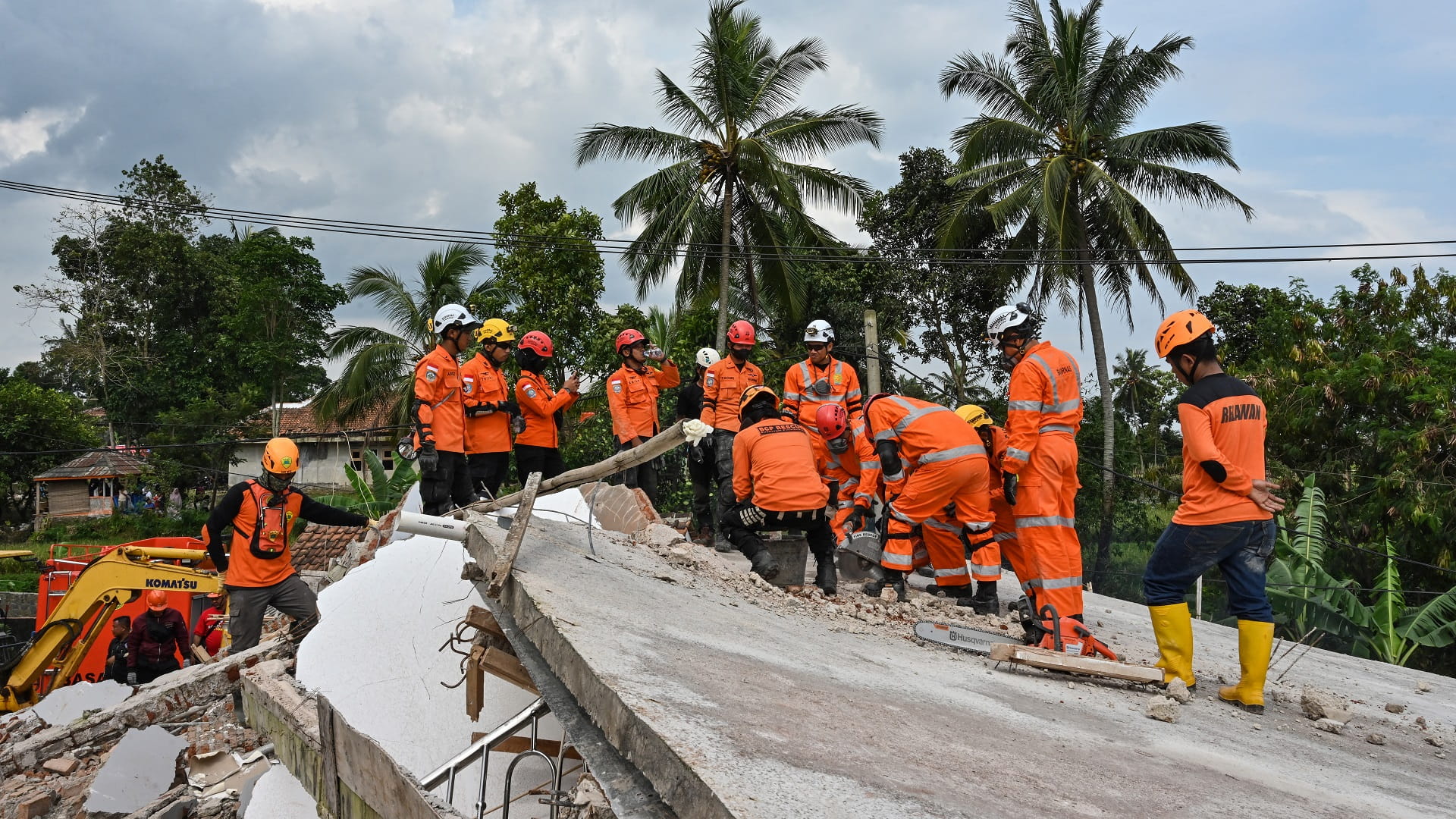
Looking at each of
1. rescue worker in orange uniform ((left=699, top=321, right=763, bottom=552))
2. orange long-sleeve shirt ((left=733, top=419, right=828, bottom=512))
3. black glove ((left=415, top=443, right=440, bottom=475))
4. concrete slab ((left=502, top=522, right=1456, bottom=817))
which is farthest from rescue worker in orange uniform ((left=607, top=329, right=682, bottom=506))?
concrete slab ((left=502, top=522, right=1456, bottom=817))

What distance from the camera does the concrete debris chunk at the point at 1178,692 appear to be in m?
4.16

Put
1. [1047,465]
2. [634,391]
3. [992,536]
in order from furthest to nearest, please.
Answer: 1. [634,391]
2. [992,536]
3. [1047,465]

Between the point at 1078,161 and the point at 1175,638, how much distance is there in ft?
61.9

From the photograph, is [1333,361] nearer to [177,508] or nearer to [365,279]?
[365,279]

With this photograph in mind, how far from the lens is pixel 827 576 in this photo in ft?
22.9

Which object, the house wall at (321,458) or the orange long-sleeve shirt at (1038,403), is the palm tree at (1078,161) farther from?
the house wall at (321,458)

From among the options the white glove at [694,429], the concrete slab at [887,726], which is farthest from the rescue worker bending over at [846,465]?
the white glove at [694,429]

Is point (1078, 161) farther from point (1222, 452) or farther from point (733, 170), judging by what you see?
point (1222, 452)

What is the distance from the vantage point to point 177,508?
107ft

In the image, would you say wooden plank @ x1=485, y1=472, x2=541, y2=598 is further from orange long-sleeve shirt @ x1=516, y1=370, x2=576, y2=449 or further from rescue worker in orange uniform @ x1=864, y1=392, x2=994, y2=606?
orange long-sleeve shirt @ x1=516, y1=370, x2=576, y2=449

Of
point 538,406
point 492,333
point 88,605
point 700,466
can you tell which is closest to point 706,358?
point 700,466

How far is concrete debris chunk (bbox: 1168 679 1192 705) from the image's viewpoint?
13.6ft

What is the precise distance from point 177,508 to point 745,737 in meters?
35.7

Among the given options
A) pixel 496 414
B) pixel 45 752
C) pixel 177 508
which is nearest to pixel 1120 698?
pixel 496 414
